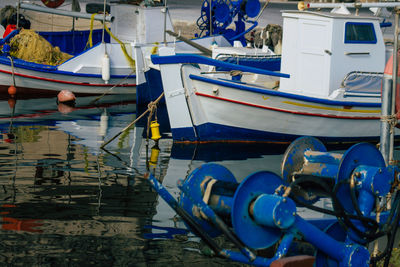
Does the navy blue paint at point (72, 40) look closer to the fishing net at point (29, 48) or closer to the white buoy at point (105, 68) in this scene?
the fishing net at point (29, 48)

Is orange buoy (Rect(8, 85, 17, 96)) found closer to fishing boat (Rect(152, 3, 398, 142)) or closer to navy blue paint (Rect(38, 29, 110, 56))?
navy blue paint (Rect(38, 29, 110, 56))

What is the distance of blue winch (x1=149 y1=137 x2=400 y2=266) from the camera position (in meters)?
4.93

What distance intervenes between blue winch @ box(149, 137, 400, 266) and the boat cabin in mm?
7615

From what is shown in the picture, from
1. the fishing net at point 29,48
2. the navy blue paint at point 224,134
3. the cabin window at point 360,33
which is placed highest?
the cabin window at point 360,33

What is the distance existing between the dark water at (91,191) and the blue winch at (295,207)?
3.11ft

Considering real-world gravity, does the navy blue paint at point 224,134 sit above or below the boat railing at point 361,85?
below

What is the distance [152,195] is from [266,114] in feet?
15.7

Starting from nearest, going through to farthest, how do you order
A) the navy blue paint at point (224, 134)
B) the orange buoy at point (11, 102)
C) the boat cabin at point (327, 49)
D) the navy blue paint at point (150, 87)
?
the boat cabin at point (327, 49) → the navy blue paint at point (224, 134) → the orange buoy at point (11, 102) → the navy blue paint at point (150, 87)

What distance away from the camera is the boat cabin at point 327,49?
13.3 meters

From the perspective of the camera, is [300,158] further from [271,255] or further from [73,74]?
[73,74]

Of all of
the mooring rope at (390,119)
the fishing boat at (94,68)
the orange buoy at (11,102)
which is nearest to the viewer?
the mooring rope at (390,119)

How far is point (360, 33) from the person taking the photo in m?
13.6

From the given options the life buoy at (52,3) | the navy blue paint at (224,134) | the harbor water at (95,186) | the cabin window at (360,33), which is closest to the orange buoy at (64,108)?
the harbor water at (95,186)

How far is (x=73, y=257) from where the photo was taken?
6.45 meters
